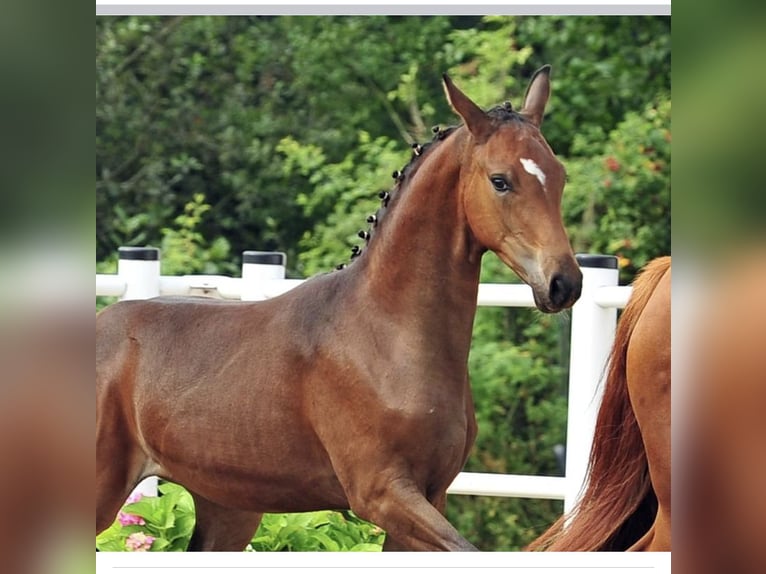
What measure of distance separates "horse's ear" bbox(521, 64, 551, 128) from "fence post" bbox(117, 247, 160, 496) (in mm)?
1483

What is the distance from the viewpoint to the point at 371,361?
6.84 feet

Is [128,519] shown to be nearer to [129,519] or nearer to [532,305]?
[129,519]

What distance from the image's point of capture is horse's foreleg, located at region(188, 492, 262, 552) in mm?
2604

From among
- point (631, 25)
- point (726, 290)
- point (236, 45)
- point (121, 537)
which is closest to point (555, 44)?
point (631, 25)

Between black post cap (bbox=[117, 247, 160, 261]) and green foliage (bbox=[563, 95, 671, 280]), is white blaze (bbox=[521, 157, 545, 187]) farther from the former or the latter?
green foliage (bbox=[563, 95, 671, 280])

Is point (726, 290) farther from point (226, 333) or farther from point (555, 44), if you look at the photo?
point (555, 44)

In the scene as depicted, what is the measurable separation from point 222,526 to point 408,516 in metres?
0.76

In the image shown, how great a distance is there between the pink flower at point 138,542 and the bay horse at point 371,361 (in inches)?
19.7

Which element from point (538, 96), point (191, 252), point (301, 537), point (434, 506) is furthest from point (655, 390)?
point (191, 252)

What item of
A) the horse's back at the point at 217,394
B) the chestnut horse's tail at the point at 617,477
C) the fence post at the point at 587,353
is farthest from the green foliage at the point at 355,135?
the horse's back at the point at 217,394

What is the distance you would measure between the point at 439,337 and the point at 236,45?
5.40m

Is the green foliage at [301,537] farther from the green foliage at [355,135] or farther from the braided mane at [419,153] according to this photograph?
the green foliage at [355,135]

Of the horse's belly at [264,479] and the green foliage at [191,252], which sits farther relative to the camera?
the green foliage at [191,252]

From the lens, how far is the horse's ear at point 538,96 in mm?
2098
